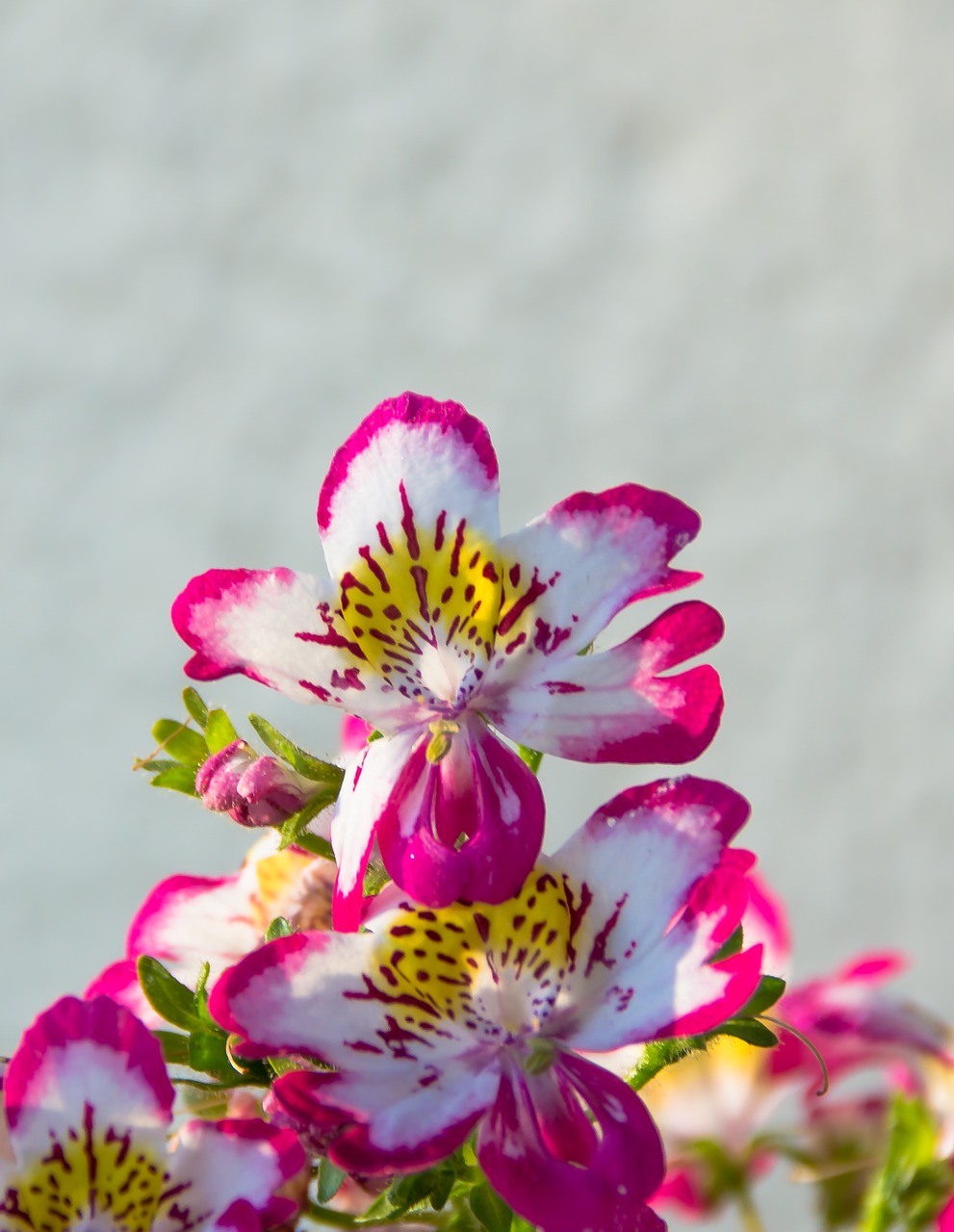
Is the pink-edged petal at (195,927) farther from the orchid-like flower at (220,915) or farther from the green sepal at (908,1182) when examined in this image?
the green sepal at (908,1182)

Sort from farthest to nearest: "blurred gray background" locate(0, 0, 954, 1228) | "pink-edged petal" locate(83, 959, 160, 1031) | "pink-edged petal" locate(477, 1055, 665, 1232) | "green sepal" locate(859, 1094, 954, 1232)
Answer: "blurred gray background" locate(0, 0, 954, 1228) → "green sepal" locate(859, 1094, 954, 1232) → "pink-edged petal" locate(83, 959, 160, 1031) → "pink-edged petal" locate(477, 1055, 665, 1232)

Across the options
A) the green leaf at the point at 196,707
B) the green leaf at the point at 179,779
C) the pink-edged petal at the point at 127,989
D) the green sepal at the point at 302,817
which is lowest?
the pink-edged petal at the point at 127,989

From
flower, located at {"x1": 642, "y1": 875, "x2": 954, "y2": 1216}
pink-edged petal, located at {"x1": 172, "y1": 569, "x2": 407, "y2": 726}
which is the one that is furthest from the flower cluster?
flower, located at {"x1": 642, "y1": 875, "x2": 954, "y2": 1216}

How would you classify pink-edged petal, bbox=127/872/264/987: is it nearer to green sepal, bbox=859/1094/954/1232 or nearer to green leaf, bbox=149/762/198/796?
green leaf, bbox=149/762/198/796

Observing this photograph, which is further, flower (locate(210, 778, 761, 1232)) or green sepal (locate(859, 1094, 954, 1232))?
green sepal (locate(859, 1094, 954, 1232))

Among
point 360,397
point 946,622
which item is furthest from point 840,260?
point 360,397

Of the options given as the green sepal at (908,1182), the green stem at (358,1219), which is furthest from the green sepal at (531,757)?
the green sepal at (908,1182)

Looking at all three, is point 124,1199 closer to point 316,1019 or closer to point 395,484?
point 316,1019
